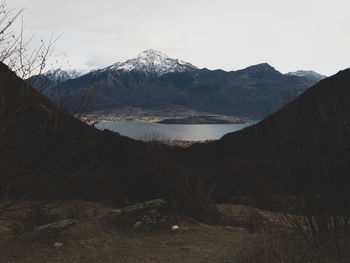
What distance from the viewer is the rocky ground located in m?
7.02

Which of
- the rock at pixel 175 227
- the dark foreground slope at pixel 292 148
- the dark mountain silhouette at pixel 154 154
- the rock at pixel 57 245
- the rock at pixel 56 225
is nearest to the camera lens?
the dark mountain silhouette at pixel 154 154

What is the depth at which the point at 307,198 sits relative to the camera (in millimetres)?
5707

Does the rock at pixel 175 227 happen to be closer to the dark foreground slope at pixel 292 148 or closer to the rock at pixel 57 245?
the rock at pixel 57 245

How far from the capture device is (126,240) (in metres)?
8.25

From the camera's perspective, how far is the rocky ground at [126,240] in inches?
276

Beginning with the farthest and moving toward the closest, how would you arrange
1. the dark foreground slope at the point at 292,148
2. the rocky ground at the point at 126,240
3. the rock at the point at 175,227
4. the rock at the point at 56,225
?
the rock at the point at 175,227 < the rock at the point at 56,225 < the rocky ground at the point at 126,240 < the dark foreground slope at the point at 292,148

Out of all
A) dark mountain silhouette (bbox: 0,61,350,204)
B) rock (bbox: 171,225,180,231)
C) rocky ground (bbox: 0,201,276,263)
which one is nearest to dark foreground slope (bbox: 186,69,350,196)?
dark mountain silhouette (bbox: 0,61,350,204)

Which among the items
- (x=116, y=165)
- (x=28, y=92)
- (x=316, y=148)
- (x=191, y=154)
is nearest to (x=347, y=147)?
(x=316, y=148)

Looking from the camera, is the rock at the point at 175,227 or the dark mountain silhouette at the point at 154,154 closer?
the dark mountain silhouette at the point at 154,154

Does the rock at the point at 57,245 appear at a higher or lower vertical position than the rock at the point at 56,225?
lower

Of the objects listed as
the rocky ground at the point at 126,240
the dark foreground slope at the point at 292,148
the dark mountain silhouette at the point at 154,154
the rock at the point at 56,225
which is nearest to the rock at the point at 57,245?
the rocky ground at the point at 126,240

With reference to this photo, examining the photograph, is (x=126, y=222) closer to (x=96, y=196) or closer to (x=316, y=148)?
(x=316, y=148)

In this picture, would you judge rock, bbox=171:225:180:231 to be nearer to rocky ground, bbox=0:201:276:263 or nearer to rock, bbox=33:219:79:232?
rocky ground, bbox=0:201:276:263

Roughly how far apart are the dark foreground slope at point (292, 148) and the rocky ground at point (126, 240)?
98.8 inches
